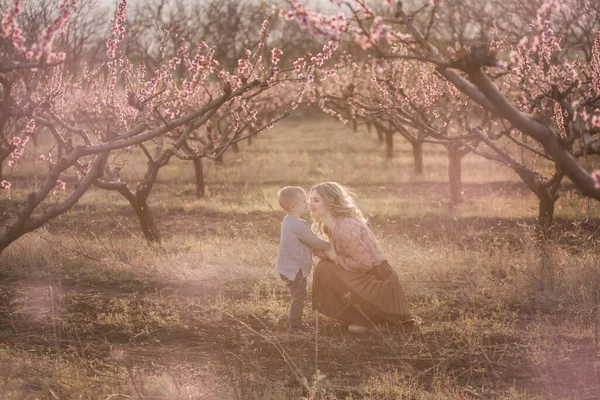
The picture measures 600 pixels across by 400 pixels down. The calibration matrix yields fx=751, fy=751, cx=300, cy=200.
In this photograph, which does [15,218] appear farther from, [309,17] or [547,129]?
[547,129]

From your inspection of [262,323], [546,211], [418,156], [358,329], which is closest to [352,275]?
[358,329]

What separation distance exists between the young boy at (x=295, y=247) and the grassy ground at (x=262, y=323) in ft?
Result: 0.90

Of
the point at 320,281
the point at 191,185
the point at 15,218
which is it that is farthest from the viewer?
the point at 191,185

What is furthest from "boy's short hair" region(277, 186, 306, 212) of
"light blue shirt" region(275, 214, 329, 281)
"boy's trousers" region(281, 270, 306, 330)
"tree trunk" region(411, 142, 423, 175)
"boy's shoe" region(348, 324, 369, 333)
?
"tree trunk" region(411, 142, 423, 175)

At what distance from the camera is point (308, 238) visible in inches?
249

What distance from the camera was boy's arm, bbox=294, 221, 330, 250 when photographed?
20.6 feet

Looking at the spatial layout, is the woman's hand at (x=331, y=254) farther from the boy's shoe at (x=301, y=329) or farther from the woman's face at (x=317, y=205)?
the boy's shoe at (x=301, y=329)

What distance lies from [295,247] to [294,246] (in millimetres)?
12

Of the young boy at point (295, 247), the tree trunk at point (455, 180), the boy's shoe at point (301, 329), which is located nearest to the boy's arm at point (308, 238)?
the young boy at point (295, 247)

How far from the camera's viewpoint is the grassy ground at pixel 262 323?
4945 mm

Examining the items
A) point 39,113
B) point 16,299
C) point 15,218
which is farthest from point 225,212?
point 15,218

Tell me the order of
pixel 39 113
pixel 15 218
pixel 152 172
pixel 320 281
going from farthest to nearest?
pixel 152 172 → pixel 39 113 → pixel 320 281 → pixel 15 218

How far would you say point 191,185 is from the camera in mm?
18781

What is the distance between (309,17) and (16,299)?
16.6 feet
